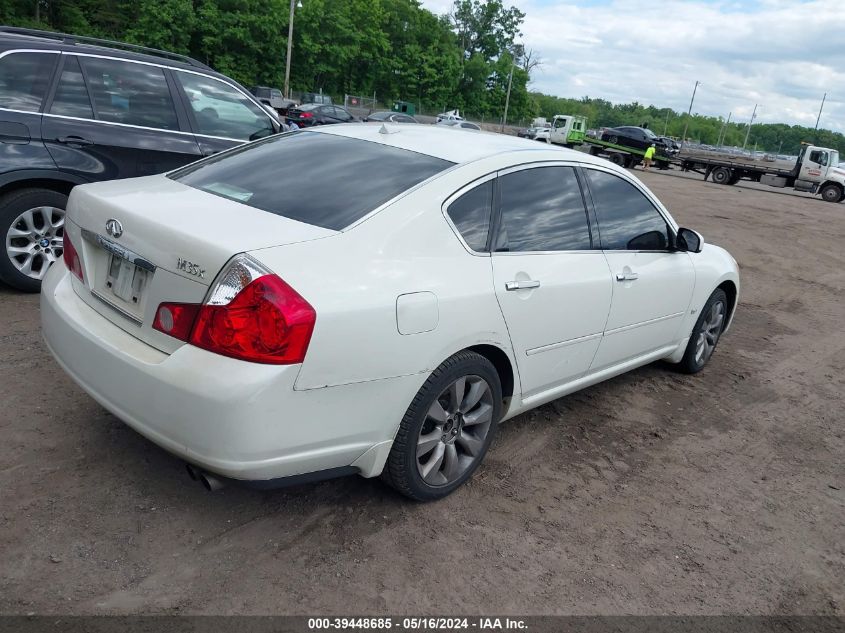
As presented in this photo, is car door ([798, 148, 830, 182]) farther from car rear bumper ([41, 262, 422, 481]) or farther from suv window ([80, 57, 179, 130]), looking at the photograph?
car rear bumper ([41, 262, 422, 481])

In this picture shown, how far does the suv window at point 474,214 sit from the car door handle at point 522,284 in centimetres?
20

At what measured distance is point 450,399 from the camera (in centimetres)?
314

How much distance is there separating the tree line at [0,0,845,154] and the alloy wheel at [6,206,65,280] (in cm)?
4732

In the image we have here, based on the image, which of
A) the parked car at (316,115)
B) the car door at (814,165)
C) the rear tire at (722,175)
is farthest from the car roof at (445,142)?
the rear tire at (722,175)

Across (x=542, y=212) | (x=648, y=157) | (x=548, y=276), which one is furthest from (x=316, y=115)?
(x=548, y=276)

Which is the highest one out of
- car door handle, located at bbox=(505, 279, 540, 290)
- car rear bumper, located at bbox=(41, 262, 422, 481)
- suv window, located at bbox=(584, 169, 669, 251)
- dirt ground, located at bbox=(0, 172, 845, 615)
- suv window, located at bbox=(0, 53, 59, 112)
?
suv window, located at bbox=(0, 53, 59, 112)

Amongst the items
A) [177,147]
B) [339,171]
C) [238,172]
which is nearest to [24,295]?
[177,147]

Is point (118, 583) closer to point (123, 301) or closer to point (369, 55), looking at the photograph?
point (123, 301)

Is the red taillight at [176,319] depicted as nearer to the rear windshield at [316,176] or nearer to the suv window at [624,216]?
the rear windshield at [316,176]

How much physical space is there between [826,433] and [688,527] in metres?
1.97

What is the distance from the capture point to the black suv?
516 cm

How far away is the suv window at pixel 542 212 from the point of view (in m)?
3.43

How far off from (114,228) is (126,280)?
9.2 inches

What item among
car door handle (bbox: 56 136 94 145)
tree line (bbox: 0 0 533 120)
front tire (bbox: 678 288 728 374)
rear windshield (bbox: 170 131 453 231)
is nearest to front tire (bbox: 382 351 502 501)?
rear windshield (bbox: 170 131 453 231)
